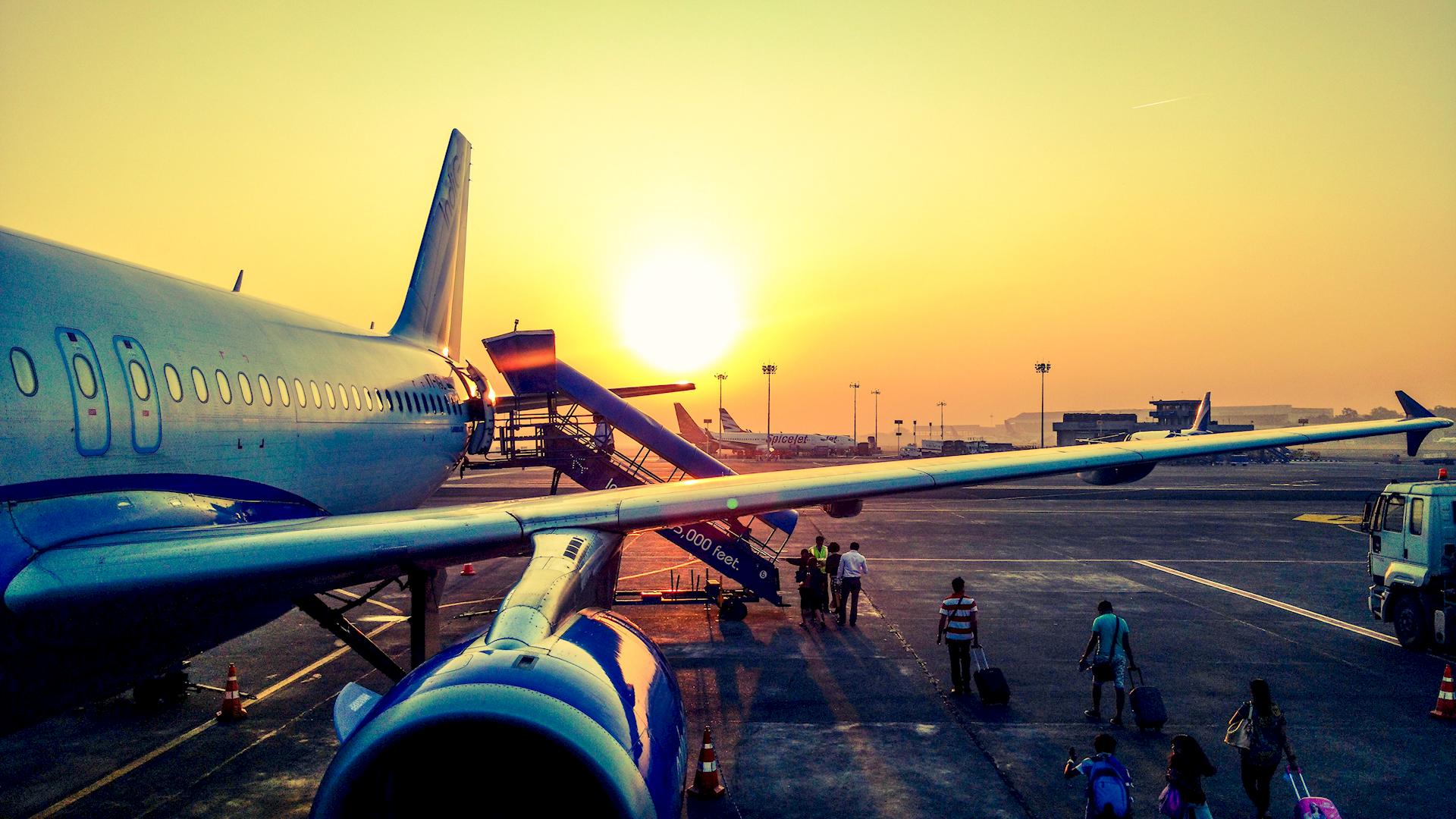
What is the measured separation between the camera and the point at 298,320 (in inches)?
470

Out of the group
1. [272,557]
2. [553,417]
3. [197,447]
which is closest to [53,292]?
[197,447]

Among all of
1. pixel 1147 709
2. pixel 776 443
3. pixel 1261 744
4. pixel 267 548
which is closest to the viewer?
pixel 267 548

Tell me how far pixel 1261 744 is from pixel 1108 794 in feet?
9.49

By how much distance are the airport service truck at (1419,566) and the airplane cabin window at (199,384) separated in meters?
21.1

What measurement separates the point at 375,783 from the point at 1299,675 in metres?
16.7

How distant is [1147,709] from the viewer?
12516 millimetres

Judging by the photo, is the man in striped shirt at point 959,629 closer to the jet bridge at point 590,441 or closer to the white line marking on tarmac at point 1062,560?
the jet bridge at point 590,441

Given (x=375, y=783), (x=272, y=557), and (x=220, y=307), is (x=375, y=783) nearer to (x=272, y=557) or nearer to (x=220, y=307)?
(x=272, y=557)

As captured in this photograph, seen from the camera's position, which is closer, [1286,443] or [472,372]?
[1286,443]

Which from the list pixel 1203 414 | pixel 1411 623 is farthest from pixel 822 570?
pixel 1203 414

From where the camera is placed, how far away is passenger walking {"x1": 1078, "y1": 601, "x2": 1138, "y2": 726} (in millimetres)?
13047

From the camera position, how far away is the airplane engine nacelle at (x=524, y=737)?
458cm

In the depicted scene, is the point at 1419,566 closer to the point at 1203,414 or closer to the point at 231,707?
the point at 231,707

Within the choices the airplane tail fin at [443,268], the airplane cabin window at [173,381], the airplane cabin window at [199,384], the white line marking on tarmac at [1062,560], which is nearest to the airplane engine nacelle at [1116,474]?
the airplane cabin window at [199,384]
